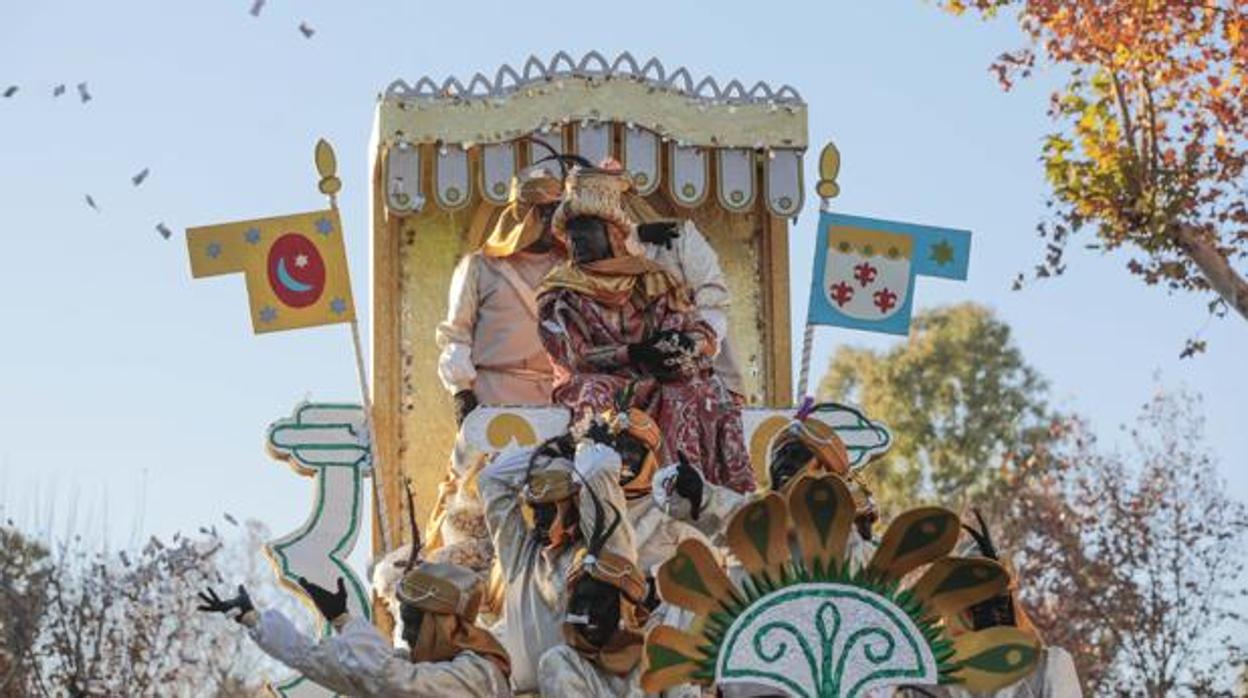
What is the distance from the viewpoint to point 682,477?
1176cm

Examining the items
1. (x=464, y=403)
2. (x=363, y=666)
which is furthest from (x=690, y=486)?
(x=464, y=403)

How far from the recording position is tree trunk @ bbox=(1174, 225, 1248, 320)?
18.5m

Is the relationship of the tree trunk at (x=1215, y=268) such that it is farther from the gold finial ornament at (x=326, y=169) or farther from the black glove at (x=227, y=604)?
the black glove at (x=227, y=604)

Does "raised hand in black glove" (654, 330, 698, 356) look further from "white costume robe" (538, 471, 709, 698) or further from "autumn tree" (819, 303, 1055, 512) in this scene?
"autumn tree" (819, 303, 1055, 512)

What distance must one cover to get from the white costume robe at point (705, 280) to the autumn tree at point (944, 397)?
1615 cm

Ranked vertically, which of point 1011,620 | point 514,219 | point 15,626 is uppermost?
point 514,219

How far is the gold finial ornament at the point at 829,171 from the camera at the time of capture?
17359 mm

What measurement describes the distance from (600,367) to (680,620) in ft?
12.2

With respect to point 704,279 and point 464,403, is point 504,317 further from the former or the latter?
point 704,279

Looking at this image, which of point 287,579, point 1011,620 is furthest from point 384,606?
point 1011,620

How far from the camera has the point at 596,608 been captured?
11508 millimetres

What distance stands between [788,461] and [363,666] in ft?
6.45

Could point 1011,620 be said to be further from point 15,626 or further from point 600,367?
point 15,626

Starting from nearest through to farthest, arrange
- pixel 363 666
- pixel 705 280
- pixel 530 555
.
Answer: pixel 363 666 → pixel 530 555 → pixel 705 280
